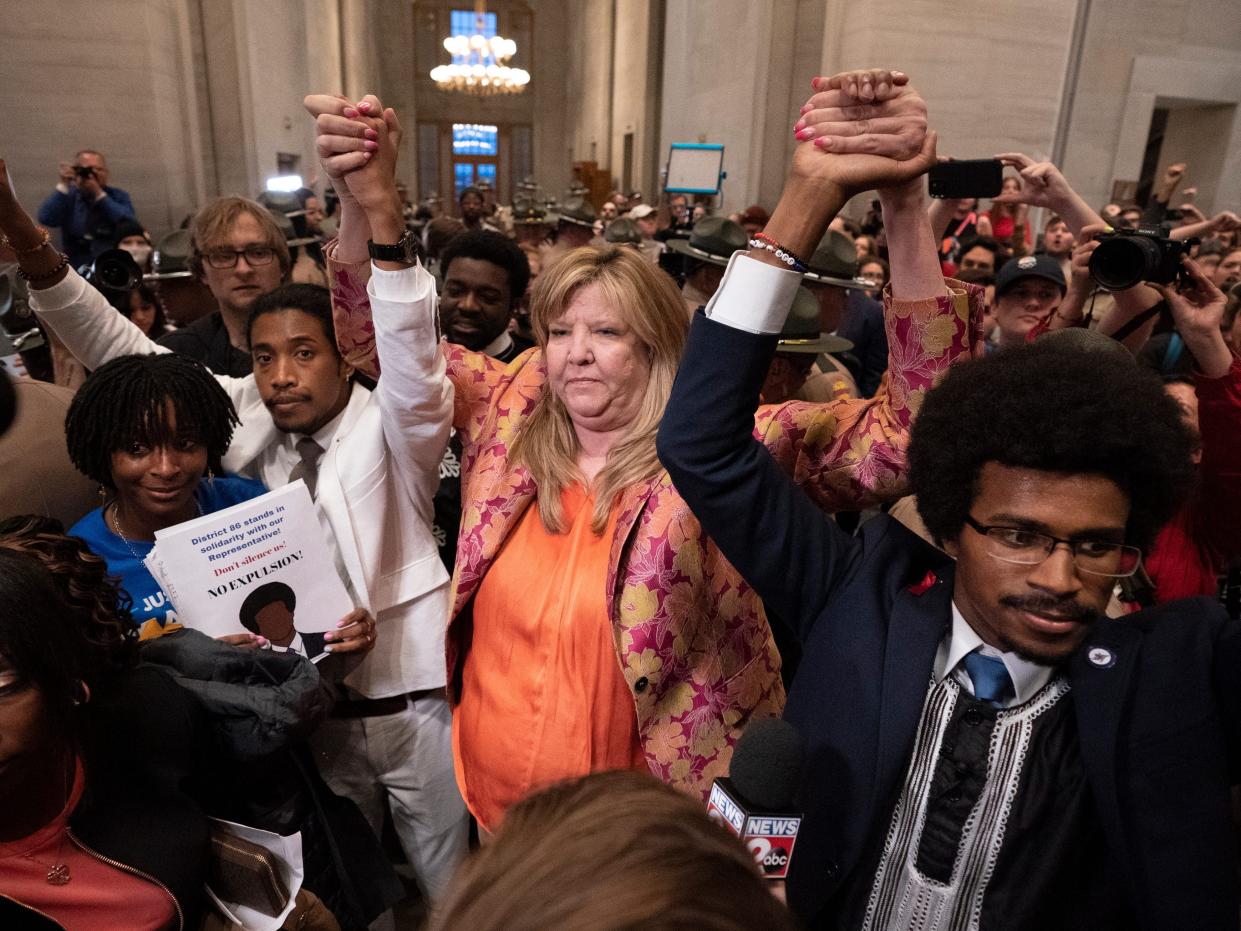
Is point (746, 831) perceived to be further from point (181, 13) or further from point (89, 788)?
point (181, 13)

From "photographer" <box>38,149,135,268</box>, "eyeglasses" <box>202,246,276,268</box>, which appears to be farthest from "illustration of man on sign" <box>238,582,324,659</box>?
"photographer" <box>38,149,135,268</box>

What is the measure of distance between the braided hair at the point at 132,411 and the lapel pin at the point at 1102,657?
183 centimetres

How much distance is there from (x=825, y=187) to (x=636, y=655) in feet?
2.97

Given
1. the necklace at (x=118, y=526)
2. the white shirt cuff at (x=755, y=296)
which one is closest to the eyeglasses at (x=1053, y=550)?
the white shirt cuff at (x=755, y=296)

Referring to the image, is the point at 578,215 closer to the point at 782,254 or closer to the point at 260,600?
the point at 260,600

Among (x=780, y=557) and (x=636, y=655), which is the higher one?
(x=780, y=557)

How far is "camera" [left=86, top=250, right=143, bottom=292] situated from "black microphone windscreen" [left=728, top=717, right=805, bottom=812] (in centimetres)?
325

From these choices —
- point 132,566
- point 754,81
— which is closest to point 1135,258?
point 132,566

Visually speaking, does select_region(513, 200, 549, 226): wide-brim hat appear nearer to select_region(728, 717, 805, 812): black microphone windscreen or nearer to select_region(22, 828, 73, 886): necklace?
select_region(22, 828, 73, 886): necklace

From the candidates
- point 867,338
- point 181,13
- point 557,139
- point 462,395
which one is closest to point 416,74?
point 557,139

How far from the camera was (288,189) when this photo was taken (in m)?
10.2

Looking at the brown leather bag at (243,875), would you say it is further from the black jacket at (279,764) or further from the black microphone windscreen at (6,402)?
the black microphone windscreen at (6,402)

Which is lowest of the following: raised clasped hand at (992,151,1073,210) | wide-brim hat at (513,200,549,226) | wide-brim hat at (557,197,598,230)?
wide-brim hat at (513,200,549,226)

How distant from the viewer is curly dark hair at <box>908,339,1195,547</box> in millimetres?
1184
